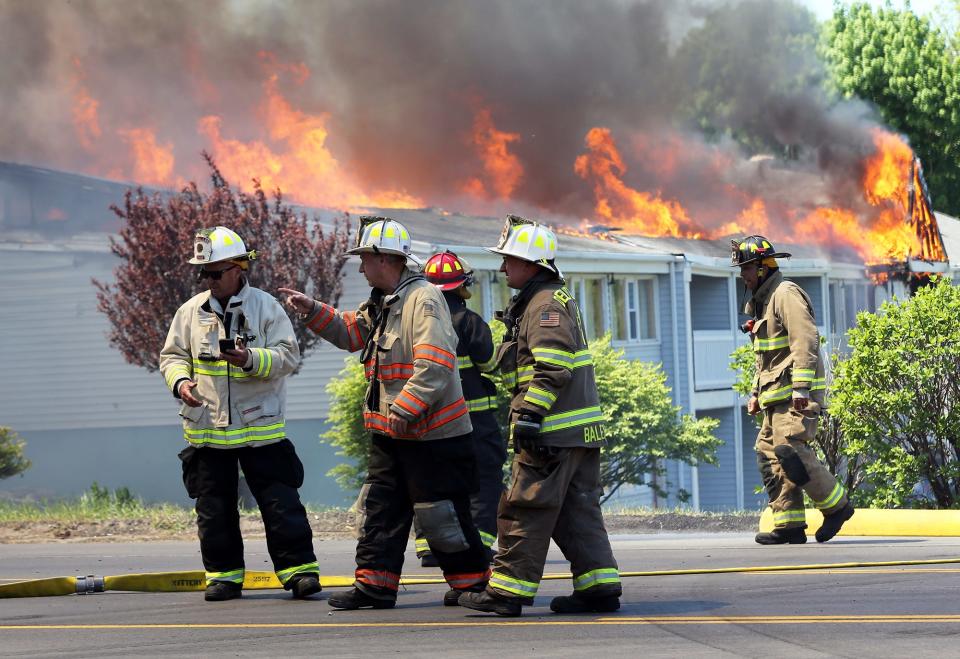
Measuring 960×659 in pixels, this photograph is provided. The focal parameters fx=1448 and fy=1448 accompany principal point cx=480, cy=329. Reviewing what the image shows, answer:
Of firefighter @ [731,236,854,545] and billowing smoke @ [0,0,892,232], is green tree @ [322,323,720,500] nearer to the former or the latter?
firefighter @ [731,236,854,545]

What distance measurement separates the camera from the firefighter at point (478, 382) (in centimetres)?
855

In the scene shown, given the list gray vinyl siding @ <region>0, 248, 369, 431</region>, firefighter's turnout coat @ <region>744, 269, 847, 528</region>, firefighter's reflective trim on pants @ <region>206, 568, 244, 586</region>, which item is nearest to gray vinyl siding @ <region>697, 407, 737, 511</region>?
gray vinyl siding @ <region>0, 248, 369, 431</region>

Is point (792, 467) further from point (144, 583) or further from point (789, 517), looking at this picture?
point (144, 583)

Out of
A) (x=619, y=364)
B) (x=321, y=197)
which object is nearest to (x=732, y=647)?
(x=619, y=364)

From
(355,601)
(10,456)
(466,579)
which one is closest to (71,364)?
(10,456)

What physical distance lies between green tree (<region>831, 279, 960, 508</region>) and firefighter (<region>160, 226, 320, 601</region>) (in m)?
6.19

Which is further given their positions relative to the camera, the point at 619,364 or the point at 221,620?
the point at 619,364

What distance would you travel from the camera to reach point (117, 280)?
2047cm

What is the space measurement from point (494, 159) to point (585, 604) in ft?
79.1

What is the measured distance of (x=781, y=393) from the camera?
9547 mm

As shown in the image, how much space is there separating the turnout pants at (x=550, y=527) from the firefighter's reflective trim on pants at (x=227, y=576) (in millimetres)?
1586

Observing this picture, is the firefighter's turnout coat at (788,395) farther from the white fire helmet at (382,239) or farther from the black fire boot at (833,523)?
the white fire helmet at (382,239)

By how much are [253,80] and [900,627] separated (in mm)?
22214

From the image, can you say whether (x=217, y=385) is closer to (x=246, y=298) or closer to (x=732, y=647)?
(x=246, y=298)
